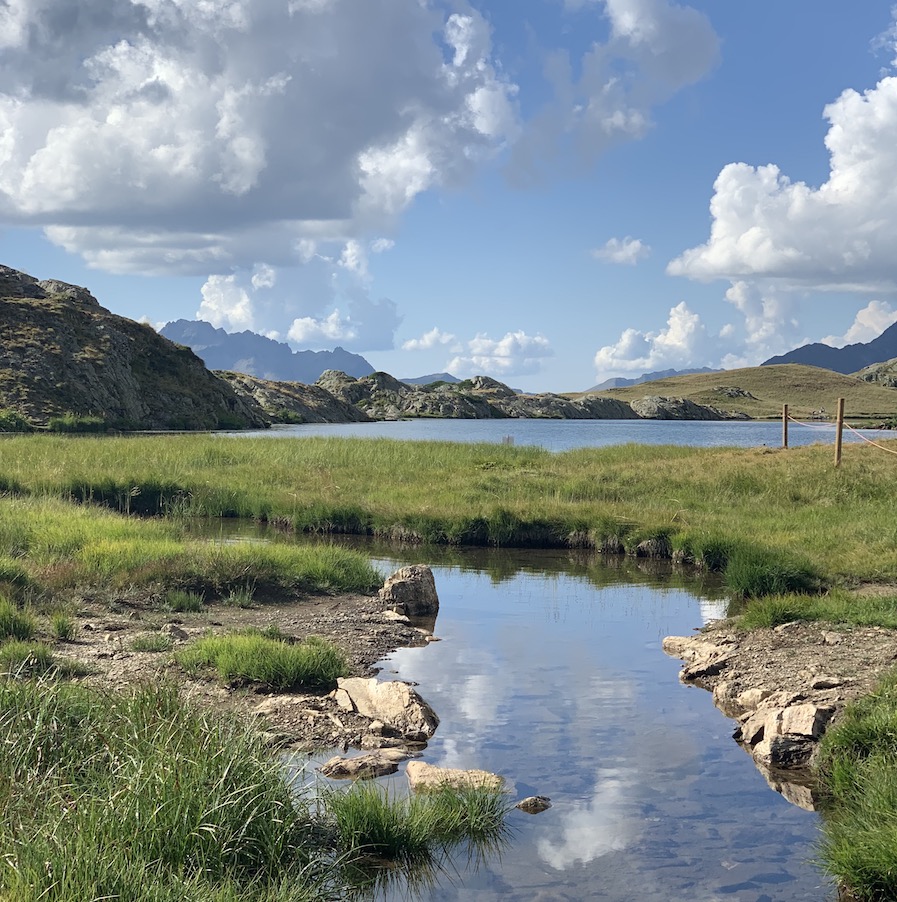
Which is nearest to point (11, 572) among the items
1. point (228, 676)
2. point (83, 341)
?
point (228, 676)

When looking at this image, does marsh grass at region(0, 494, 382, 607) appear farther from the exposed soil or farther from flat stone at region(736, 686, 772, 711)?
flat stone at region(736, 686, 772, 711)

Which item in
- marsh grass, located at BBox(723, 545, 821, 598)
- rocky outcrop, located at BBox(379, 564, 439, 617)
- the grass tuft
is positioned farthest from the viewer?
marsh grass, located at BBox(723, 545, 821, 598)

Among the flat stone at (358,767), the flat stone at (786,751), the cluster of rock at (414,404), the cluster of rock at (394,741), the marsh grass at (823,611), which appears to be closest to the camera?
the cluster of rock at (394,741)

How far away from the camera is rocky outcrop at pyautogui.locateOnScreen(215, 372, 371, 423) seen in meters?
135

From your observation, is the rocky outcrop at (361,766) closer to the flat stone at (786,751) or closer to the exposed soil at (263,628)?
the exposed soil at (263,628)

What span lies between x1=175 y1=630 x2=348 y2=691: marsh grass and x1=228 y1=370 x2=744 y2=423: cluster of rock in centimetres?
12382

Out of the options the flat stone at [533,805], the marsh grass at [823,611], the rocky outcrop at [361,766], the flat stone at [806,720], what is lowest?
the flat stone at [533,805]

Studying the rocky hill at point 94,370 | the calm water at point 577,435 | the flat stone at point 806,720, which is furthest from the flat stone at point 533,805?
the rocky hill at point 94,370

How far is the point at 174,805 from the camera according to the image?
6.51 metres

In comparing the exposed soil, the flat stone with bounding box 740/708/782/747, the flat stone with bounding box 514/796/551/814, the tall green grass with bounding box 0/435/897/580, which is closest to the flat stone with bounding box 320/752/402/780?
the exposed soil

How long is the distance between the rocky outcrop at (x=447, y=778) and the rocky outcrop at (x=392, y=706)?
125 cm

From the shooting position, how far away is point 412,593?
17484mm

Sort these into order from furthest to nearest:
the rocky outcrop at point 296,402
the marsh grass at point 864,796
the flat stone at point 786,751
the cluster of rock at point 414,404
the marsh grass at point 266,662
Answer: the cluster of rock at point 414,404 < the rocky outcrop at point 296,402 < the marsh grass at point 266,662 < the flat stone at point 786,751 < the marsh grass at point 864,796

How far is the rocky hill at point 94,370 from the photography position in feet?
260
